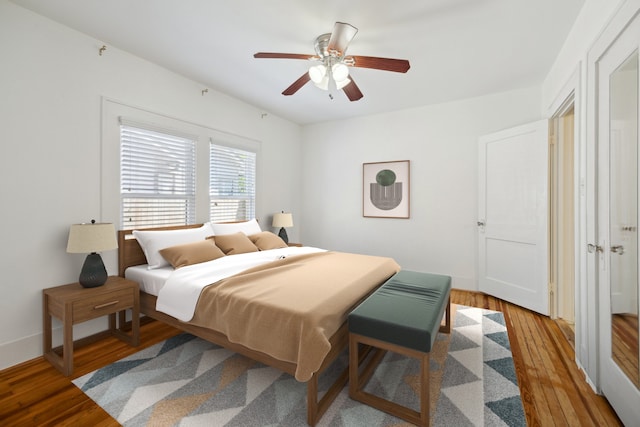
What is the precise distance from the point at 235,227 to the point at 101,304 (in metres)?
1.73

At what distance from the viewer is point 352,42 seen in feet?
8.37

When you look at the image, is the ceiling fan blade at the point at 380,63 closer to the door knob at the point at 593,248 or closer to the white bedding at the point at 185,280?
the door knob at the point at 593,248

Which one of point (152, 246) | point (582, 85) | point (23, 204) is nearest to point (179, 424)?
point (152, 246)

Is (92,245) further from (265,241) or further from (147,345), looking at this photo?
(265,241)

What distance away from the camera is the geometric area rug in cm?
161

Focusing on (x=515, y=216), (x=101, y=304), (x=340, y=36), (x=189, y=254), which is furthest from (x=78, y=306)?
(x=515, y=216)

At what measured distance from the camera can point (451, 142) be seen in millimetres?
4047

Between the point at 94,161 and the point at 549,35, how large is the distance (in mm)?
4219

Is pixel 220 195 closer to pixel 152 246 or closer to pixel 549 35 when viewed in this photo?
pixel 152 246

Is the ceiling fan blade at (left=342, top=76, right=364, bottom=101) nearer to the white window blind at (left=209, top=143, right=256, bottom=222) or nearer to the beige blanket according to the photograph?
the beige blanket

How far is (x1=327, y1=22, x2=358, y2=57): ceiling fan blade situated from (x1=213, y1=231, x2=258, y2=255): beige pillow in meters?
2.26

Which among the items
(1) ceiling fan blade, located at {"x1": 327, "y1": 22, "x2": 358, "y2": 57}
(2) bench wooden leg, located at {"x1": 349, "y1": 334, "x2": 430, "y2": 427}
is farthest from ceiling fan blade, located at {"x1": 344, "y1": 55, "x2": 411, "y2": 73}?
(2) bench wooden leg, located at {"x1": 349, "y1": 334, "x2": 430, "y2": 427}

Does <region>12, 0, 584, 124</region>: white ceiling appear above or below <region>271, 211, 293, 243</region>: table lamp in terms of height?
above

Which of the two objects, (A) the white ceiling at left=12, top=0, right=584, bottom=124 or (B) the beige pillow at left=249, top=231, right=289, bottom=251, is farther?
(B) the beige pillow at left=249, top=231, right=289, bottom=251
